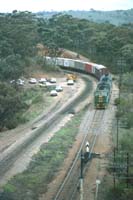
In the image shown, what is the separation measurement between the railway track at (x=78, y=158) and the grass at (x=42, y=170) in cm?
122

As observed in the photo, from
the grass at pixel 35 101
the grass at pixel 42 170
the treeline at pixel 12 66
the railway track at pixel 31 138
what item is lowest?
the grass at pixel 35 101

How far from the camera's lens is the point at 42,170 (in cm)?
3991

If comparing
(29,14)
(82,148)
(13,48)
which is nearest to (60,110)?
(82,148)

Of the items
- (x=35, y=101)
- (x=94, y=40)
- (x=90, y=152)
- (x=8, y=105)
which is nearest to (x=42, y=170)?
(x=90, y=152)

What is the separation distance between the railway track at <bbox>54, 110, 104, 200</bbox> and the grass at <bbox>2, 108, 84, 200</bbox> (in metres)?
1.22

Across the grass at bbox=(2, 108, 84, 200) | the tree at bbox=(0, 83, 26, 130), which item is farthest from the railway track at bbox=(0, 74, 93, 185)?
the tree at bbox=(0, 83, 26, 130)

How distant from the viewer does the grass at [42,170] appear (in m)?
35.1

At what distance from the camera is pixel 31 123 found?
60281 mm

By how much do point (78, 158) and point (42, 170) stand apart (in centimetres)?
451

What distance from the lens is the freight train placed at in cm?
6569

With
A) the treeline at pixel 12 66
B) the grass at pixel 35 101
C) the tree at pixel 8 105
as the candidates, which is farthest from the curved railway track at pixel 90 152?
the treeline at pixel 12 66

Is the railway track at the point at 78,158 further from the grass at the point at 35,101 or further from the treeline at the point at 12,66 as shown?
the treeline at the point at 12,66

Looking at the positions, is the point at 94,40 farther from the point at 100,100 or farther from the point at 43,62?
Answer: the point at 100,100

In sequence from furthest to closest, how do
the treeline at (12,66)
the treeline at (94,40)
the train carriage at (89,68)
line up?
the treeline at (94,40) → the train carriage at (89,68) → the treeline at (12,66)
